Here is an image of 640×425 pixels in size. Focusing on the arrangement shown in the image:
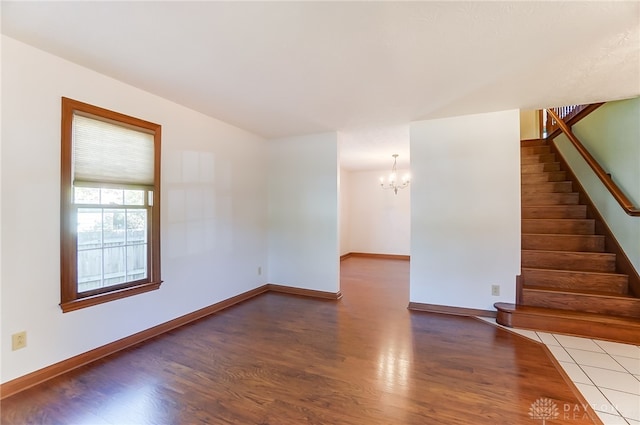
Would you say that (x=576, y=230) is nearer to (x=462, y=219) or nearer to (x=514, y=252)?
(x=514, y=252)

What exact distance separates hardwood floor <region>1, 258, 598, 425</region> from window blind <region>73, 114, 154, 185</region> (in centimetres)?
158

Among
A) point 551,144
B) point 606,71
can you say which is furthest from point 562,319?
point 551,144

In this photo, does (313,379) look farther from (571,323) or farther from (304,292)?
(571,323)

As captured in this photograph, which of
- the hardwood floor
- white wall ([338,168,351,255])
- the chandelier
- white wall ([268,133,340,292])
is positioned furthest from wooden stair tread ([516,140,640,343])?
white wall ([338,168,351,255])

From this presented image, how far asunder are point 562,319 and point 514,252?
768mm

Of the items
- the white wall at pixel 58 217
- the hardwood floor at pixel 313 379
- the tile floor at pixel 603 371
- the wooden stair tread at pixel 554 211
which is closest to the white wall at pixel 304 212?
the white wall at pixel 58 217

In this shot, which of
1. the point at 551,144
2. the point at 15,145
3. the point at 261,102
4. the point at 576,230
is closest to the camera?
the point at 15,145

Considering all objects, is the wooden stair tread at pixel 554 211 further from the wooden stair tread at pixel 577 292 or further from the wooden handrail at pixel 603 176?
the wooden stair tread at pixel 577 292

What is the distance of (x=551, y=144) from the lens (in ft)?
15.6

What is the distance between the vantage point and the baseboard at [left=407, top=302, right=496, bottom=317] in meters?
3.32

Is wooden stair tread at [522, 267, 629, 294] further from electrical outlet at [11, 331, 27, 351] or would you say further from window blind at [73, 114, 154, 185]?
electrical outlet at [11, 331, 27, 351]

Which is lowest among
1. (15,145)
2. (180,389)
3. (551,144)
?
(180,389)

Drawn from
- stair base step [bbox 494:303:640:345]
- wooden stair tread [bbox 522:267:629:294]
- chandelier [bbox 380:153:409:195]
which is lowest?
stair base step [bbox 494:303:640:345]

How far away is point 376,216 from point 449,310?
4.41 meters
